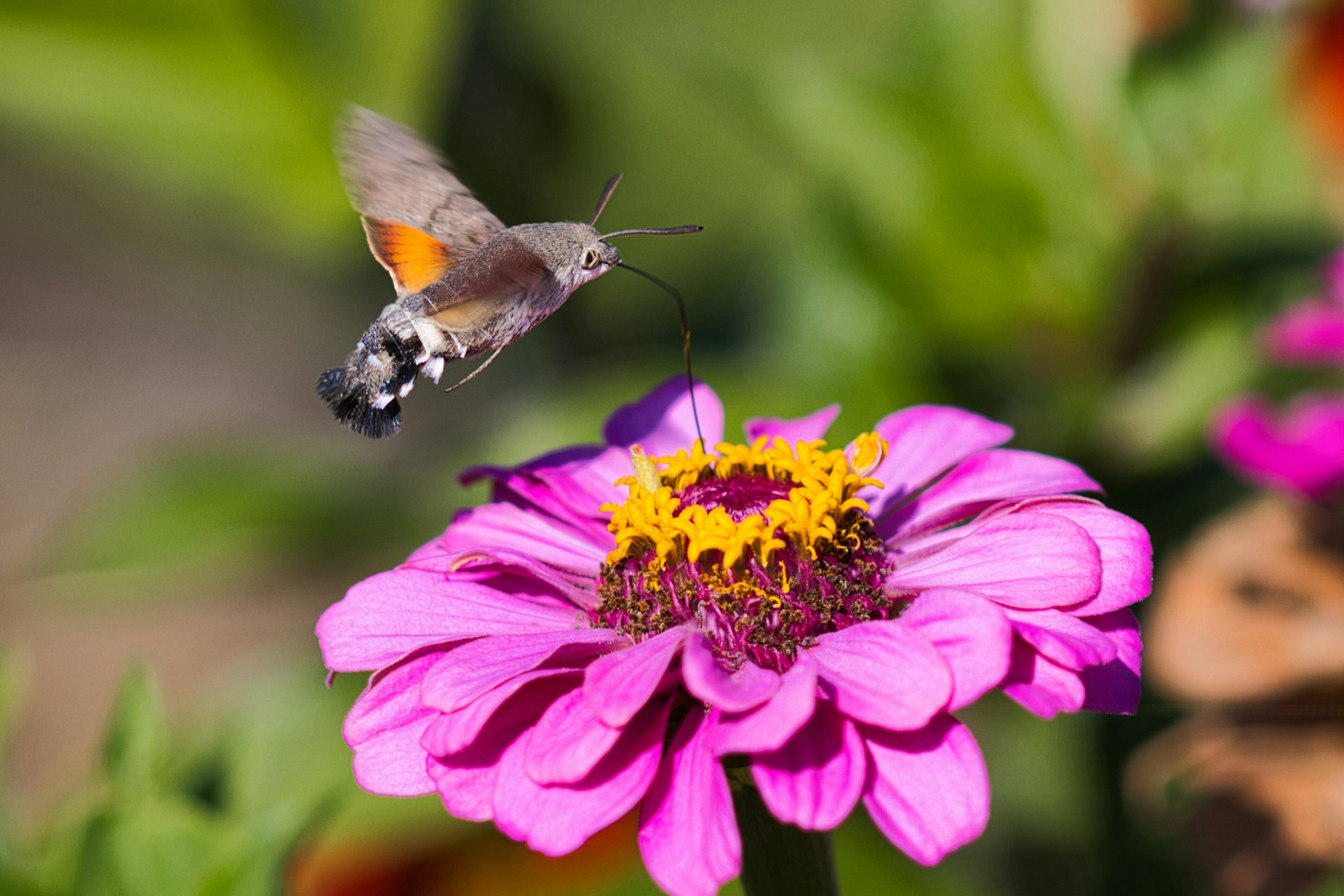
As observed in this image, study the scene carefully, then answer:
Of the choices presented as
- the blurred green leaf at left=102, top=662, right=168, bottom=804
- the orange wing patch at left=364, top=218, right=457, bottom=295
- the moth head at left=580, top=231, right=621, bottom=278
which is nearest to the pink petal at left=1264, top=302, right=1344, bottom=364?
the moth head at left=580, top=231, right=621, bottom=278

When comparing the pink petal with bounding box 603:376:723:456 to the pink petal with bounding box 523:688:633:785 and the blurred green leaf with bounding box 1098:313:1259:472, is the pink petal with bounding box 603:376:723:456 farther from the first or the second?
the blurred green leaf with bounding box 1098:313:1259:472

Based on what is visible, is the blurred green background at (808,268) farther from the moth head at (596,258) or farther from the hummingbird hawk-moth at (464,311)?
the moth head at (596,258)

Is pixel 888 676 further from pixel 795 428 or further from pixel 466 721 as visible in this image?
pixel 795 428

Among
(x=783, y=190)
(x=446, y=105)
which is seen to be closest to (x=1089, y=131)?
(x=783, y=190)

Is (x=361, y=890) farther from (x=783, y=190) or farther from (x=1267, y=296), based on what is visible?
(x=1267, y=296)

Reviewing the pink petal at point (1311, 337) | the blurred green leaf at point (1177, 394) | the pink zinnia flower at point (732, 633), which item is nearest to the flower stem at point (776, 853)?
the pink zinnia flower at point (732, 633)
